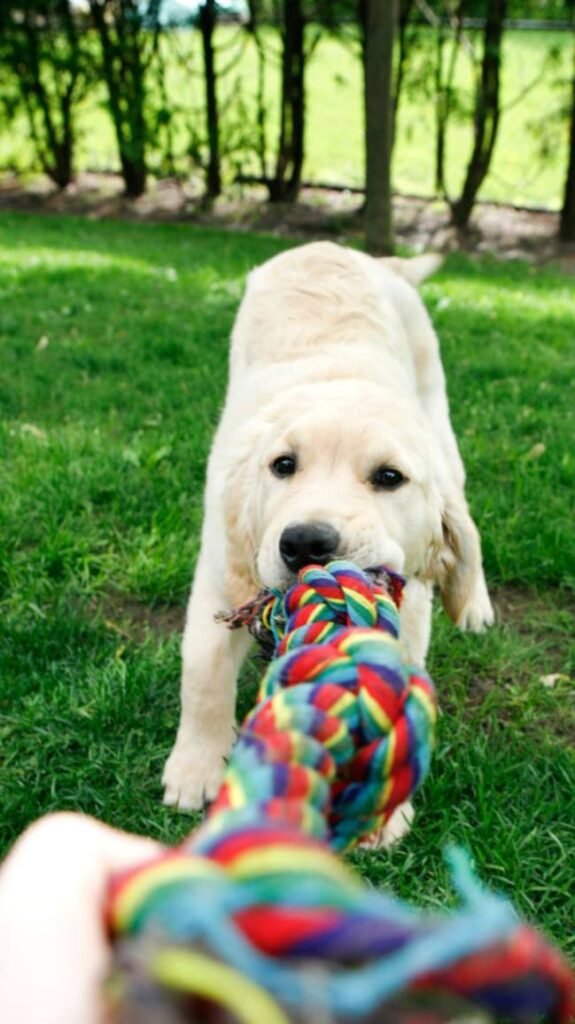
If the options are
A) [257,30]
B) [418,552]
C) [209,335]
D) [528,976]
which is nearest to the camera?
[528,976]

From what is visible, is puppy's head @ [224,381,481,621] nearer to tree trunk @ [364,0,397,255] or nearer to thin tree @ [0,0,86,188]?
tree trunk @ [364,0,397,255]

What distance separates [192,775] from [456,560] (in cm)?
92

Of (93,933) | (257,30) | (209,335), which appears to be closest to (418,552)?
(93,933)

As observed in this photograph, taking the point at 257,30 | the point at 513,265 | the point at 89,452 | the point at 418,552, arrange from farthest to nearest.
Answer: the point at 257,30
the point at 513,265
the point at 89,452
the point at 418,552

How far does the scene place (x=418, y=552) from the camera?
2617 mm

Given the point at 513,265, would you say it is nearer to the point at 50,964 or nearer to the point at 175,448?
the point at 175,448

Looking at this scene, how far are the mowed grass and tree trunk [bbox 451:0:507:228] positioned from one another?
21.9ft

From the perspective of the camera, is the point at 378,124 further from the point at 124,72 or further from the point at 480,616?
the point at 480,616

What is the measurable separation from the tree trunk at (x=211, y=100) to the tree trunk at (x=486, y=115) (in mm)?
3543

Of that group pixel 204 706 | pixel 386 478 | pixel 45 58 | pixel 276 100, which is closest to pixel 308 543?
pixel 386 478

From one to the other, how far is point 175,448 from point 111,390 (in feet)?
3.32

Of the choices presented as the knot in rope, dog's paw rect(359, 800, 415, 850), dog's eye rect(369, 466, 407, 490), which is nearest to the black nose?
dog's eye rect(369, 466, 407, 490)

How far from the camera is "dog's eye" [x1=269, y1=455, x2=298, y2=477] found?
2.56 m

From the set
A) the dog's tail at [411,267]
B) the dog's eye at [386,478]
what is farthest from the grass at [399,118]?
the dog's eye at [386,478]
